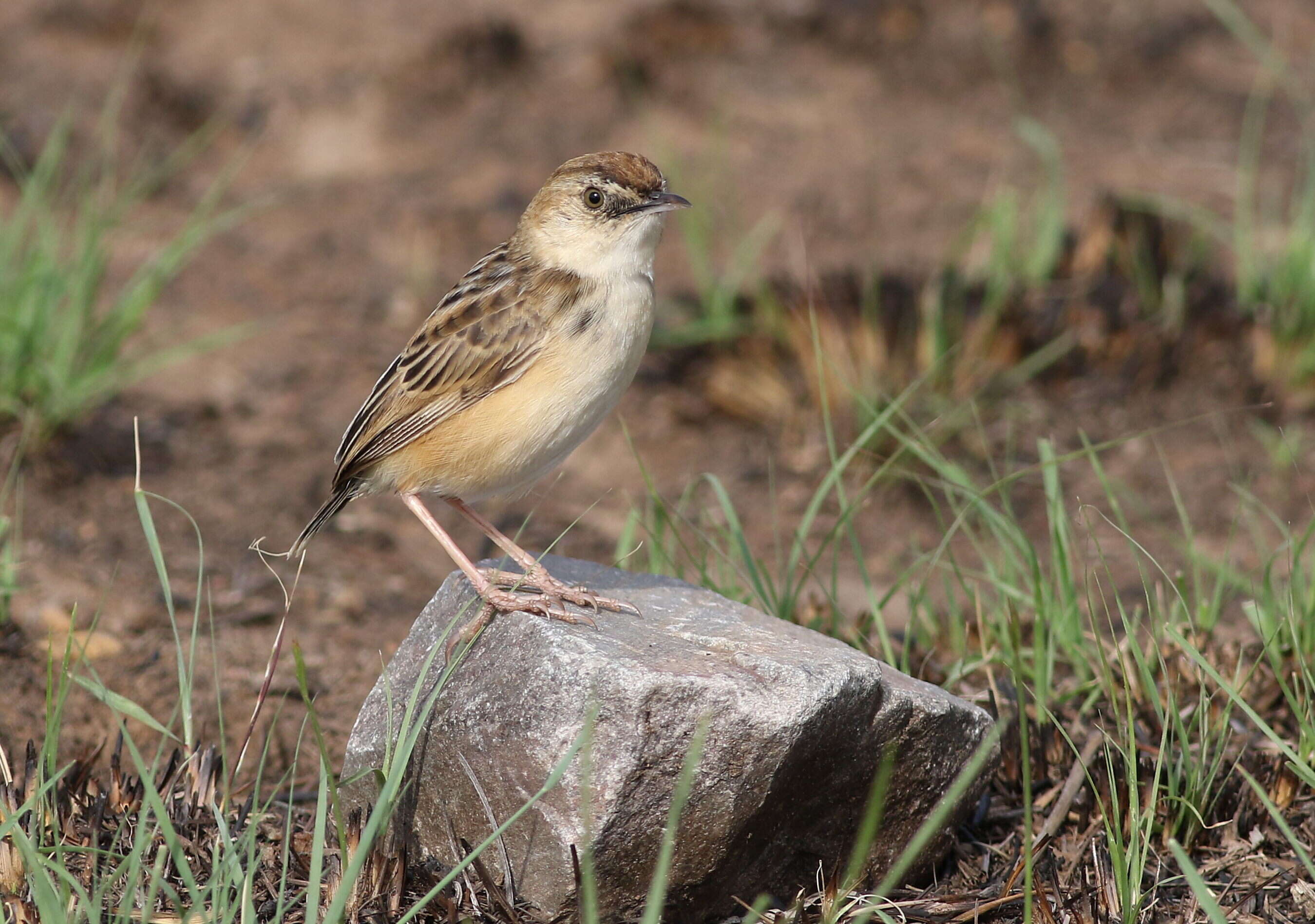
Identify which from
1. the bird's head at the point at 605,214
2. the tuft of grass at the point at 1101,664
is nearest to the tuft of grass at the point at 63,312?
the bird's head at the point at 605,214

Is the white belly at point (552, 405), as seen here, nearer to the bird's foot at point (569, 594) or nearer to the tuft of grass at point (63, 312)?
the bird's foot at point (569, 594)

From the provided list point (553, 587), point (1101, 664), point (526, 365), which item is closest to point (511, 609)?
point (553, 587)

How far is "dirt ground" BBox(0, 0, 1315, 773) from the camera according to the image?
669cm

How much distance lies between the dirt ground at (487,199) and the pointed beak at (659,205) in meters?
1.11

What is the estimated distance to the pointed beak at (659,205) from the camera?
17.0ft

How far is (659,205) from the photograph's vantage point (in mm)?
5195

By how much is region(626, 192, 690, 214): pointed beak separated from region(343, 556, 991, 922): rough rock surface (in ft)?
5.17

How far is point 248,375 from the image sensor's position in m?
8.55

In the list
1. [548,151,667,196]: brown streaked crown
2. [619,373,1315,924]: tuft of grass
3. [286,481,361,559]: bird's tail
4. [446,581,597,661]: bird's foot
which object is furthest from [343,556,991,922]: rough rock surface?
[548,151,667,196]: brown streaked crown

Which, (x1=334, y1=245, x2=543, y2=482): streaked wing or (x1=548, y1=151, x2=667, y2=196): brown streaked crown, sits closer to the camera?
(x1=334, y1=245, x2=543, y2=482): streaked wing

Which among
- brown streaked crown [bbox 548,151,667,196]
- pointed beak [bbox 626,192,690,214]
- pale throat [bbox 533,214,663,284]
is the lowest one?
pale throat [bbox 533,214,663,284]

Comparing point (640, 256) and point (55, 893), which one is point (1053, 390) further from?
point (55, 893)

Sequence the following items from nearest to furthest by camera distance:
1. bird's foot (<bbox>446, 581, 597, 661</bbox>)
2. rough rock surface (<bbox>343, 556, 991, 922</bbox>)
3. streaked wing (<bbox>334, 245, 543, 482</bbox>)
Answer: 1. rough rock surface (<bbox>343, 556, 991, 922</bbox>)
2. bird's foot (<bbox>446, 581, 597, 661</bbox>)
3. streaked wing (<bbox>334, 245, 543, 482</bbox>)

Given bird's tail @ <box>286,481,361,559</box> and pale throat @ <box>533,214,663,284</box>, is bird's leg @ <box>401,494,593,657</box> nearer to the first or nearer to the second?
bird's tail @ <box>286,481,361,559</box>
